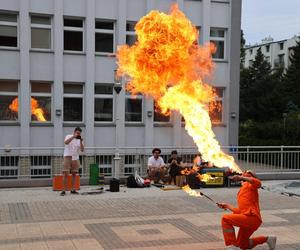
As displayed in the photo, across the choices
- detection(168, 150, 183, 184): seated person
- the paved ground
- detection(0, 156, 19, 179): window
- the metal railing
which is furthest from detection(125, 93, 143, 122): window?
the paved ground

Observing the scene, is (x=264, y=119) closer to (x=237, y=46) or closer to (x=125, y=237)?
(x=237, y=46)

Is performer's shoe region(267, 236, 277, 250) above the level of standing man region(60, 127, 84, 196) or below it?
below

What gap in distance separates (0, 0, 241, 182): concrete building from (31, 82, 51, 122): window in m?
0.04

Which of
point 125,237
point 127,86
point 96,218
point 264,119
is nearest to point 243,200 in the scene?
point 125,237

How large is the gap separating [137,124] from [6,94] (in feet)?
19.8

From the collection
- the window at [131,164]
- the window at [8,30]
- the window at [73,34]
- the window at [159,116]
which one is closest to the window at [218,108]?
the window at [159,116]

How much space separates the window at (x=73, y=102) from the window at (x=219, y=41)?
6.95m

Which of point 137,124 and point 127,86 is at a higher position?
point 127,86

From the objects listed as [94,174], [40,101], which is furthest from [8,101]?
[94,174]

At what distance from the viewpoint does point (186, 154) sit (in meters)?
18.8

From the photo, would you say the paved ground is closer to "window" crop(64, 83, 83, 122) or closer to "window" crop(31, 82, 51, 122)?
"window" crop(31, 82, 51, 122)

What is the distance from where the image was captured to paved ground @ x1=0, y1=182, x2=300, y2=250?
8.80 metres

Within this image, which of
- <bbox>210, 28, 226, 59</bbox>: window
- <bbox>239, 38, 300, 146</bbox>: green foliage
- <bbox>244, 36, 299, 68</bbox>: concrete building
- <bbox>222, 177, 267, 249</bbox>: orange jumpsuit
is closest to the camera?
<bbox>222, 177, 267, 249</bbox>: orange jumpsuit

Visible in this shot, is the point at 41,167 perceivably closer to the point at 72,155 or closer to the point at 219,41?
the point at 72,155
